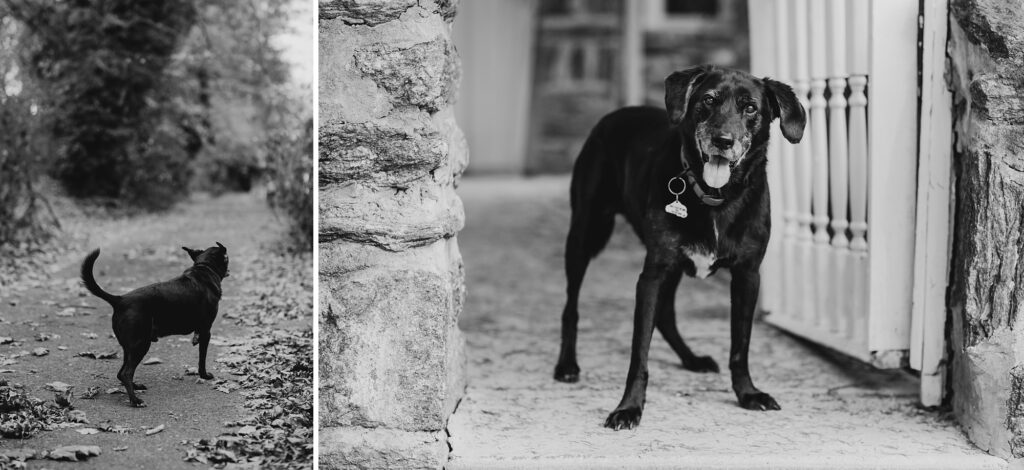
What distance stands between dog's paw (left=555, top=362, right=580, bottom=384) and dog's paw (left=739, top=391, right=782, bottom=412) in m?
0.64

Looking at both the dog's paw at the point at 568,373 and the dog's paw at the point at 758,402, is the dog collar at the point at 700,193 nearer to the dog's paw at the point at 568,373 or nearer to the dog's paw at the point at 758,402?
the dog's paw at the point at 758,402

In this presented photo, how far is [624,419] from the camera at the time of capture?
10.1 ft

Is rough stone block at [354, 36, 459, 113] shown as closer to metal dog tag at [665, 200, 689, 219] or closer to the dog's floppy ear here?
the dog's floppy ear

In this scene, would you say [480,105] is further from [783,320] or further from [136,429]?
[136,429]

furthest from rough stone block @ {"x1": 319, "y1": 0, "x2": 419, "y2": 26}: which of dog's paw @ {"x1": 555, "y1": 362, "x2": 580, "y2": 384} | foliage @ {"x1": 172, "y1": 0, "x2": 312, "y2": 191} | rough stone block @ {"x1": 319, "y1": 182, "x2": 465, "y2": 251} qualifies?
dog's paw @ {"x1": 555, "y1": 362, "x2": 580, "y2": 384}

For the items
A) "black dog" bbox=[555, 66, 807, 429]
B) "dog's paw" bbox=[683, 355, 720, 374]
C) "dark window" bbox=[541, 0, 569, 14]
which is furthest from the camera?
"dark window" bbox=[541, 0, 569, 14]

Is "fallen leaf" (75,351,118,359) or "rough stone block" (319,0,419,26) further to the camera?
"rough stone block" (319,0,419,26)

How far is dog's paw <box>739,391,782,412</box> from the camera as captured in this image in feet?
10.7

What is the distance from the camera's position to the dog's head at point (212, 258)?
2.61 m

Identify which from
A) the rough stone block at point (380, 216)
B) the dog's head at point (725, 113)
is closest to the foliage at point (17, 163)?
the rough stone block at point (380, 216)

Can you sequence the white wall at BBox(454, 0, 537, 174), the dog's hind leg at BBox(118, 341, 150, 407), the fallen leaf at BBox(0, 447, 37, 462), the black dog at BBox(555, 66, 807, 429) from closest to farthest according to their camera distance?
1. the fallen leaf at BBox(0, 447, 37, 462)
2. the dog's hind leg at BBox(118, 341, 150, 407)
3. the black dog at BBox(555, 66, 807, 429)
4. the white wall at BBox(454, 0, 537, 174)

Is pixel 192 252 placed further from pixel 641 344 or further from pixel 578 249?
pixel 578 249

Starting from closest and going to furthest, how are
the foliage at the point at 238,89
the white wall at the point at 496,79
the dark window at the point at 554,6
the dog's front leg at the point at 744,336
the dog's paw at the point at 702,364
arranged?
the foliage at the point at 238,89, the dog's front leg at the point at 744,336, the dog's paw at the point at 702,364, the dark window at the point at 554,6, the white wall at the point at 496,79

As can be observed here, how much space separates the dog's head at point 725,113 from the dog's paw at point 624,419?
77 cm
